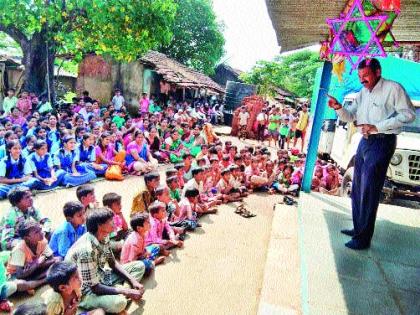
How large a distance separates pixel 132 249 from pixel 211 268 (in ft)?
3.39

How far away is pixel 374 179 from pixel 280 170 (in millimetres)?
5850

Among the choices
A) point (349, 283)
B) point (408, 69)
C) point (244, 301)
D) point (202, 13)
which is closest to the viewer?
point (349, 283)

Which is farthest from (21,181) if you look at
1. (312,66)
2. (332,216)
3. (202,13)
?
(312,66)

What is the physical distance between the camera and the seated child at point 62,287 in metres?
2.64

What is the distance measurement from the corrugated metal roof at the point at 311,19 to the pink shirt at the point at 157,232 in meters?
2.87

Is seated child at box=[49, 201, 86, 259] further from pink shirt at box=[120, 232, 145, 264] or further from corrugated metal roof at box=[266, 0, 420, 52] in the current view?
corrugated metal roof at box=[266, 0, 420, 52]

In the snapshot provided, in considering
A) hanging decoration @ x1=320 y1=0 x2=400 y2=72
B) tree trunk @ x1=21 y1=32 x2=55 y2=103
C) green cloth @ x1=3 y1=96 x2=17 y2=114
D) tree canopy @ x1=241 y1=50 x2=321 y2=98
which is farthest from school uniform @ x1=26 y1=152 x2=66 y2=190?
tree canopy @ x1=241 y1=50 x2=321 y2=98

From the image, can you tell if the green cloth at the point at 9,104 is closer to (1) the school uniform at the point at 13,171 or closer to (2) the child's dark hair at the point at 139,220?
(1) the school uniform at the point at 13,171

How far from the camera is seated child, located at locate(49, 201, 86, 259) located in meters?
3.80

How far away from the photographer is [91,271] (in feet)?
10.1

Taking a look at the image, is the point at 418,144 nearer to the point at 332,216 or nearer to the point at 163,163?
the point at 332,216

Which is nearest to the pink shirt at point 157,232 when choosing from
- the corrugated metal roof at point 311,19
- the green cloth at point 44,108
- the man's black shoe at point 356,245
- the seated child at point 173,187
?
the seated child at point 173,187

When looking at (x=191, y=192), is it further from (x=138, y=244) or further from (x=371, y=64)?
(x=371, y=64)

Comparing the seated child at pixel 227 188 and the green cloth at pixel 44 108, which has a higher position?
the green cloth at pixel 44 108
